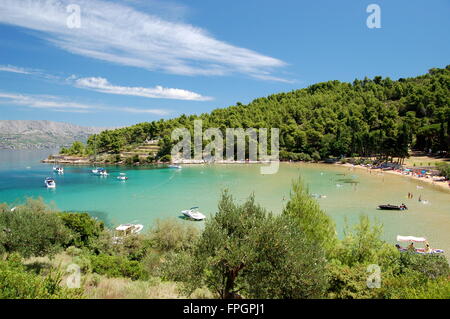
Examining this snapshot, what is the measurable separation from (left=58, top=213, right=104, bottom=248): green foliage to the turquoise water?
863cm

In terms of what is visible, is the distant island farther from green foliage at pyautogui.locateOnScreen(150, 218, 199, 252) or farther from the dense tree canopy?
green foliage at pyautogui.locateOnScreen(150, 218, 199, 252)

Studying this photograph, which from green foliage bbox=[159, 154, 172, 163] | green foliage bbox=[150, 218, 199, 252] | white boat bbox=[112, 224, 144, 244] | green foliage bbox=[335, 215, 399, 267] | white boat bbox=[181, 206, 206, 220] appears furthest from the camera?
green foliage bbox=[159, 154, 172, 163]

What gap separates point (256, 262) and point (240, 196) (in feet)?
108

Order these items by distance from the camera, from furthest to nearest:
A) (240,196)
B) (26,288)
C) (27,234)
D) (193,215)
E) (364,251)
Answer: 1. (240,196)
2. (193,215)
3. (364,251)
4. (27,234)
5. (26,288)

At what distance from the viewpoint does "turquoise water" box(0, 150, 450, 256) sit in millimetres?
29703

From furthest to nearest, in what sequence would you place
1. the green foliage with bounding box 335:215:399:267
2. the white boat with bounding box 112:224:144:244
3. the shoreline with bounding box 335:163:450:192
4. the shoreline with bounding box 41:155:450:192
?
the shoreline with bounding box 41:155:450:192
the shoreline with bounding box 335:163:450:192
the white boat with bounding box 112:224:144:244
the green foliage with bounding box 335:215:399:267

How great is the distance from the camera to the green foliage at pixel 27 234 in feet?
45.3

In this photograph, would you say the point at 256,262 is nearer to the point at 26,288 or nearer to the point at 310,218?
the point at 26,288

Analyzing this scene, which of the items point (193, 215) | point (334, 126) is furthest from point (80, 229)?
point (334, 126)

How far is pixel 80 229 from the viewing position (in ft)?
70.4

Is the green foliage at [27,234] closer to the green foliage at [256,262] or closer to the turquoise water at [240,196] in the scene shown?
the green foliage at [256,262]

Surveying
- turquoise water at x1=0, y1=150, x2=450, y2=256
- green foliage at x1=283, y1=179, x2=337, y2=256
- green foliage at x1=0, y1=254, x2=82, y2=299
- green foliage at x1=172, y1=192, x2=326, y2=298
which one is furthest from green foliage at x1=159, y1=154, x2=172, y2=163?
green foliage at x1=0, y1=254, x2=82, y2=299

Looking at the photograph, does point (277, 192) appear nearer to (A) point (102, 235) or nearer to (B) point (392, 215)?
(B) point (392, 215)

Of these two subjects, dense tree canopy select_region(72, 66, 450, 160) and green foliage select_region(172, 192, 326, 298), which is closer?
green foliage select_region(172, 192, 326, 298)
